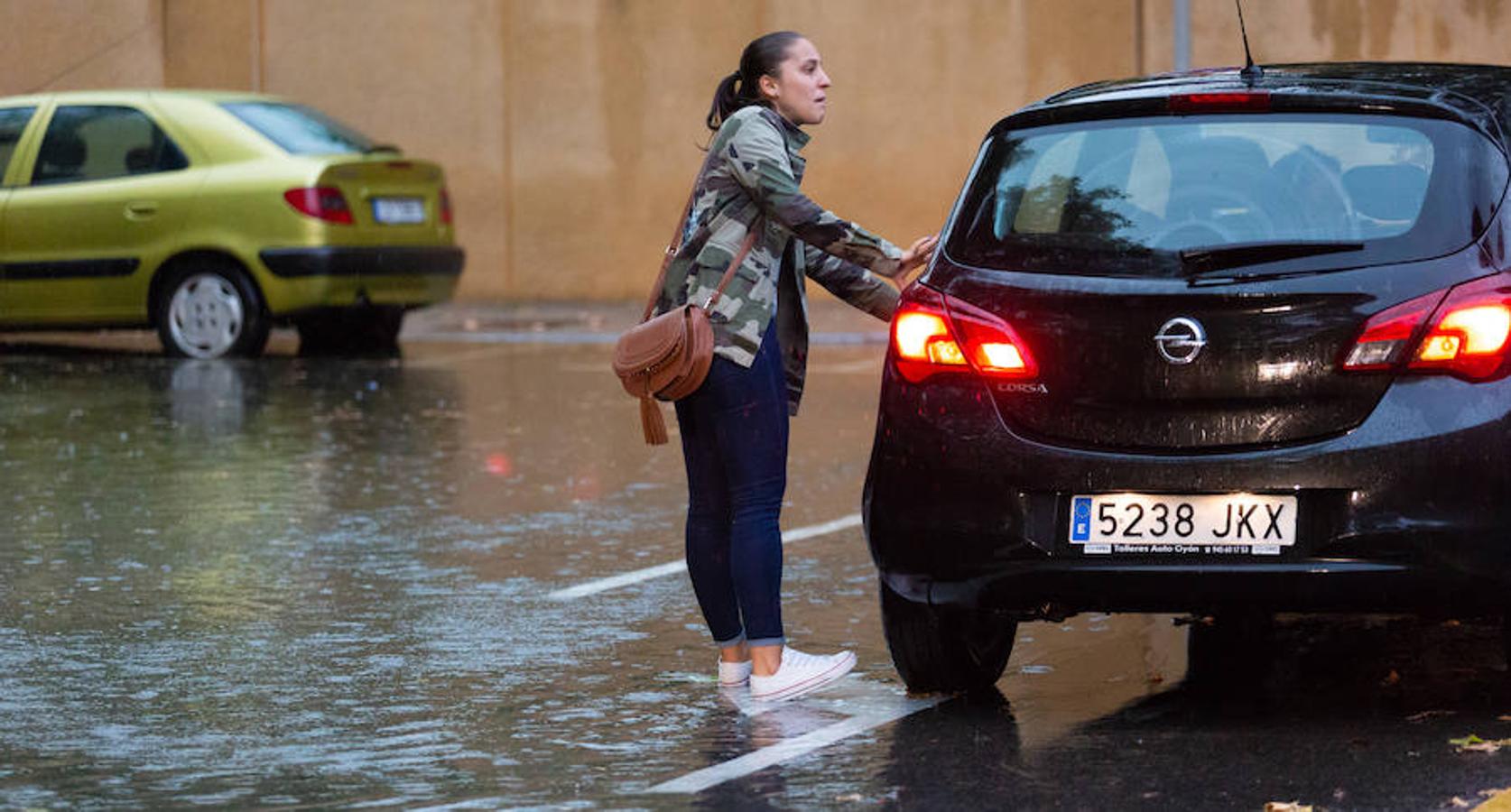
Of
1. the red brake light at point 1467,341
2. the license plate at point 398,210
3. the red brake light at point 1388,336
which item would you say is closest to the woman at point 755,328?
the red brake light at point 1388,336

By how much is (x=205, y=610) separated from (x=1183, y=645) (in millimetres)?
2841

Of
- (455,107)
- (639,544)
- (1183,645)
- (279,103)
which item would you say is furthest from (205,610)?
(455,107)

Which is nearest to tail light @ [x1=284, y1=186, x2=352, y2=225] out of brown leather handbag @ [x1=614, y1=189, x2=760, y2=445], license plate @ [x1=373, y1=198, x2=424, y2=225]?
license plate @ [x1=373, y1=198, x2=424, y2=225]

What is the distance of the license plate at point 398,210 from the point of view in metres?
18.4

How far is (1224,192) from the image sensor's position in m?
6.89

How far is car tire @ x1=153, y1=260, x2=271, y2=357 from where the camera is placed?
18.3 meters

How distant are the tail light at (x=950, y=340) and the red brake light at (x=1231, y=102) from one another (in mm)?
706

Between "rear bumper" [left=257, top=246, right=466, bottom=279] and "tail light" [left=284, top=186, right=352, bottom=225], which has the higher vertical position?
"tail light" [left=284, top=186, right=352, bottom=225]

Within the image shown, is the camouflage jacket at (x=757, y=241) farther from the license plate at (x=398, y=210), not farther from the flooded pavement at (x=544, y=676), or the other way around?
the license plate at (x=398, y=210)

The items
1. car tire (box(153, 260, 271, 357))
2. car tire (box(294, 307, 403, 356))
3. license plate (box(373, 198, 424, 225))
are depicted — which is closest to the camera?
car tire (box(153, 260, 271, 357))

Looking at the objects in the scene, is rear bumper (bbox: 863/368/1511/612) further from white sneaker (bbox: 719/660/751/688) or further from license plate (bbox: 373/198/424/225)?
license plate (bbox: 373/198/424/225)

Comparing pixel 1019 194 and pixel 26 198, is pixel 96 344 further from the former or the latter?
pixel 1019 194

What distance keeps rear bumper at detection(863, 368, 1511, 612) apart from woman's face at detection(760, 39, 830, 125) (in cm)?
96

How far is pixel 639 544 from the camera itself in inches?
405
